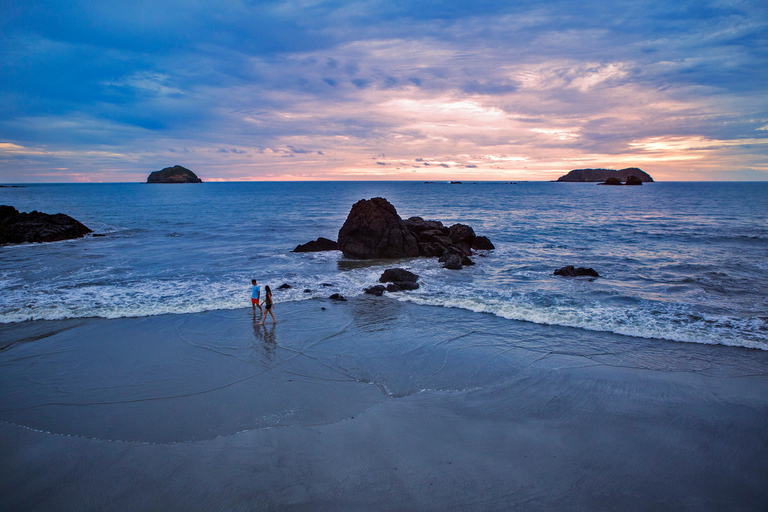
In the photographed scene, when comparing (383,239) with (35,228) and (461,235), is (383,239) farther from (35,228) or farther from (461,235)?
(35,228)

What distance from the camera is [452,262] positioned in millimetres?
21281

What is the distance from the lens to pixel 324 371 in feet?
30.6

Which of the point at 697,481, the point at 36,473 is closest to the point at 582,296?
the point at 697,481

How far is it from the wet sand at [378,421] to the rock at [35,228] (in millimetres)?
25827

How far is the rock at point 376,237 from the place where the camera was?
24469 mm

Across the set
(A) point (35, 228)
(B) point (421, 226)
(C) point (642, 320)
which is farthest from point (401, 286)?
(A) point (35, 228)

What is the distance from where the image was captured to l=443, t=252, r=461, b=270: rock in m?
21.1

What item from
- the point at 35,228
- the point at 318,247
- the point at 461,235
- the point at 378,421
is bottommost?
the point at 378,421

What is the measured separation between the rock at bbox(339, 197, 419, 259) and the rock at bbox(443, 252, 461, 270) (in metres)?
3.33

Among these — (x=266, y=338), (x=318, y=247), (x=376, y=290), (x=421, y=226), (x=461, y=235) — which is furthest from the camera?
(x=421, y=226)

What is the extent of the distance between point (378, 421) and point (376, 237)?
17.9 metres

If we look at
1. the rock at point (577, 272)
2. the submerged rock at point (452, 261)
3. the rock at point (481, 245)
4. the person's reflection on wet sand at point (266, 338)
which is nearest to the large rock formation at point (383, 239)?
the rock at point (481, 245)

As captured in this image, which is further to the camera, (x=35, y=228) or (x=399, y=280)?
(x=35, y=228)

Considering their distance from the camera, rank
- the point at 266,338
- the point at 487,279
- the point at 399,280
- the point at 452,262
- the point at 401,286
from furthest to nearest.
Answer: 1. the point at 452,262
2. the point at 487,279
3. the point at 399,280
4. the point at 401,286
5. the point at 266,338
